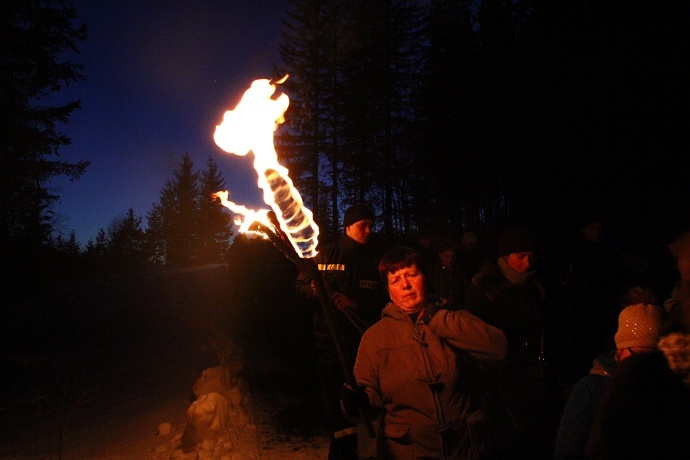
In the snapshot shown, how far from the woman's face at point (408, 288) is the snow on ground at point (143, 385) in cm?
282

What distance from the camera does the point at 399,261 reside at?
2.77 m

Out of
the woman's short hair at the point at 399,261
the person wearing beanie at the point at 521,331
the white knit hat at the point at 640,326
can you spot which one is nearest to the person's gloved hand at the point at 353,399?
the woman's short hair at the point at 399,261

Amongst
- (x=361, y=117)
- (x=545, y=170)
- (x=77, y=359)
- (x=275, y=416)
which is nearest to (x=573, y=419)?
(x=275, y=416)

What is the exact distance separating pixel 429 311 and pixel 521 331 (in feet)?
3.75

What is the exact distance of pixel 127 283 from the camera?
88.0 ft

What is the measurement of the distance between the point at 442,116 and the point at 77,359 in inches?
753

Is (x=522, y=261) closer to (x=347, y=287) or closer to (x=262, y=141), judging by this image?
(x=347, y=287)

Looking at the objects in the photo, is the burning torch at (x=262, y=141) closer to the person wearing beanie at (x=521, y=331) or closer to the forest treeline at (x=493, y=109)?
the person wearing beanie at (x=521, y=331)

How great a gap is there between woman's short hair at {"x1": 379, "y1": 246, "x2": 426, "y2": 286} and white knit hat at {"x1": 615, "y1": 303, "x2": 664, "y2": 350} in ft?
3.79

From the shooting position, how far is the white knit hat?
227 centimetres

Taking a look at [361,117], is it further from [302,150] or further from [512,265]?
[512,265]

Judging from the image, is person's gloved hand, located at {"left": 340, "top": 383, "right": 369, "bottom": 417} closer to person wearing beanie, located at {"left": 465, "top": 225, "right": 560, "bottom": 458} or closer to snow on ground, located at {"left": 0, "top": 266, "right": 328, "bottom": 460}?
person wearing beanie, located at {"left": 465, "top": 225, "right": 560, "bottom": 458}

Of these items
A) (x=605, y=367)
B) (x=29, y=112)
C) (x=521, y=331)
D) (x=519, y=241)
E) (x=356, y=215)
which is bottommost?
(x=605, y=367)

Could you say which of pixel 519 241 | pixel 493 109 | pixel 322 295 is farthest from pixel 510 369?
pixel 493 109
